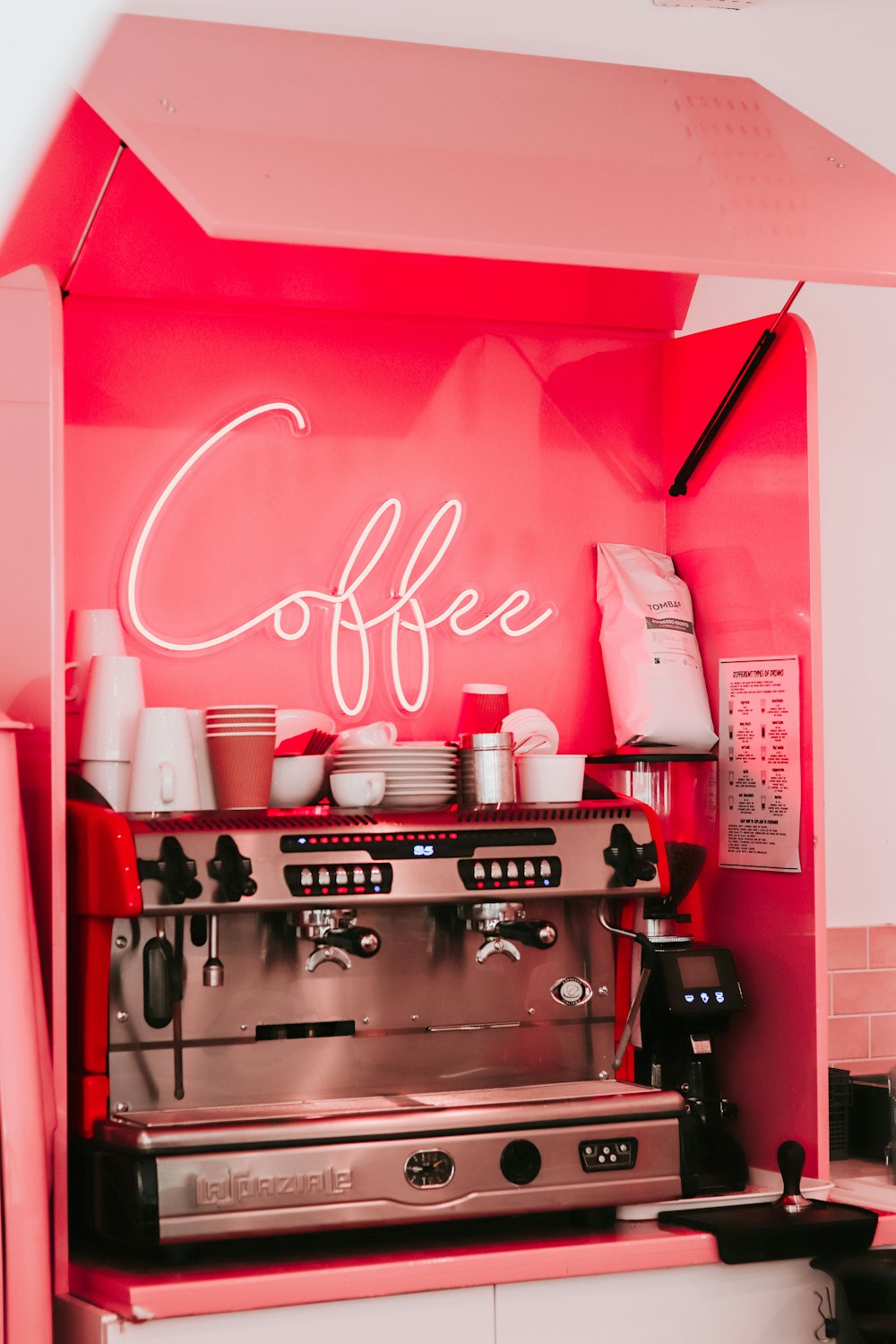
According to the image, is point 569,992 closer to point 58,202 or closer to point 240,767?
point 240,767

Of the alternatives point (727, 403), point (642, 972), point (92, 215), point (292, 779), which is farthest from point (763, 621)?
point (92, 215)

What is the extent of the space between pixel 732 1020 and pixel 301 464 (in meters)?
1.34

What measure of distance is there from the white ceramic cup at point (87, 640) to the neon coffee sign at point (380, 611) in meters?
0.19

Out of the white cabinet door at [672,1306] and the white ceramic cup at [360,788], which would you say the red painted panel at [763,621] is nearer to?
the white cabinet door at [672,1306]

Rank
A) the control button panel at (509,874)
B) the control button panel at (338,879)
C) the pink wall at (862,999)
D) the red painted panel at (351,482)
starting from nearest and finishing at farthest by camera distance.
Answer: the control button panel at (338,879) → the control button panel at (509,874) → the red painted panel at (351,482) → the pink wall at (862,999)

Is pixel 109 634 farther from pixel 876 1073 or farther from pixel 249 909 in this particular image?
pixel 876 1073

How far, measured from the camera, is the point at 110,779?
2.52 metres

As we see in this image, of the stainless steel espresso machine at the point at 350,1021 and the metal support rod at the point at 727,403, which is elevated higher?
the metal support rod at the point at 727,403

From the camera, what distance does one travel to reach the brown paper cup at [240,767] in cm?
255

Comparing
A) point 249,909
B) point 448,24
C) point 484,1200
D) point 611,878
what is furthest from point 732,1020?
point 448,24

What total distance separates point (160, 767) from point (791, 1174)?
1.21 meters

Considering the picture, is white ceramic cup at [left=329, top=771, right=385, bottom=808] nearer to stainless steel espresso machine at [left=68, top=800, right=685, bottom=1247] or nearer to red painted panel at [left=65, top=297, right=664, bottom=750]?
stainless steel espresso machine at [left=68, top=800, right=685, bottom=1247]

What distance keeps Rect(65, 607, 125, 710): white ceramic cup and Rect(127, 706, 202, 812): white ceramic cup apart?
0.21m

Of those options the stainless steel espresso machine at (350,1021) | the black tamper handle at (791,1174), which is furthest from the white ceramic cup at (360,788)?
the black tamper handle at (791,1174)
